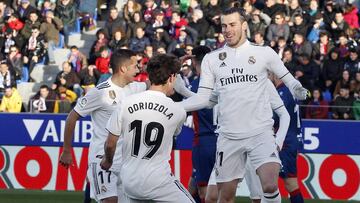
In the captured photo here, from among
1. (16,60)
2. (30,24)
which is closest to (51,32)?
(30,24)

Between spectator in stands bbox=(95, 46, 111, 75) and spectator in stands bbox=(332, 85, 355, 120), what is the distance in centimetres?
543

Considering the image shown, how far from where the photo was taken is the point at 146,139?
9.39 meters

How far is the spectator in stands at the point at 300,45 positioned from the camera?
23234mm

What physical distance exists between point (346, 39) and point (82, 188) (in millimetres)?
7169

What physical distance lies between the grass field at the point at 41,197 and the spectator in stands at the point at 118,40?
673cm

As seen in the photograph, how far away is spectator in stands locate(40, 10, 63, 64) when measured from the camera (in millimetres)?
26797

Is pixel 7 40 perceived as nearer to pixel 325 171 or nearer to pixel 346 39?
pixel 346 39

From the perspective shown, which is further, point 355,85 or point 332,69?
point 332,69

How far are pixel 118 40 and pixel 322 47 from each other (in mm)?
4700

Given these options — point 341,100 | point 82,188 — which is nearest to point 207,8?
point 341,100

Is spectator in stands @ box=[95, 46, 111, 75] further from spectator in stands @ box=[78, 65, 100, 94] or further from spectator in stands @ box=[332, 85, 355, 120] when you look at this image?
spectator in stands @ box=[332, 85, 355, 120]

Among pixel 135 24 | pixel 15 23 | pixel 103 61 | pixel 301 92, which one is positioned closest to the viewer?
pixel 301 92

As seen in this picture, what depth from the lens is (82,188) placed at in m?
19.4

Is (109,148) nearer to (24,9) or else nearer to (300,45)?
(300,45)
